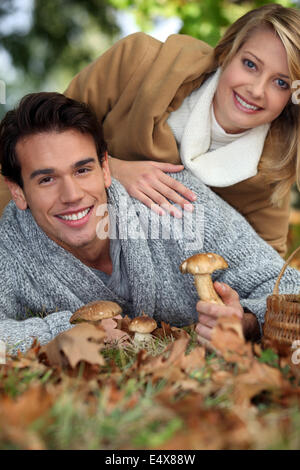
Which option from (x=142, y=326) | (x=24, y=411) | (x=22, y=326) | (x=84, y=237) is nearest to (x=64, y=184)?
(x=84, y=237)

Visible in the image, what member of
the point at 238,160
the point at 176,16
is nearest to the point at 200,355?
the point at 238,160

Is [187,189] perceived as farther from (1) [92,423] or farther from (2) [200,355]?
(1) [92,423]

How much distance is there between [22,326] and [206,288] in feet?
2.81

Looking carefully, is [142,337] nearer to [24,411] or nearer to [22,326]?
[22,326]

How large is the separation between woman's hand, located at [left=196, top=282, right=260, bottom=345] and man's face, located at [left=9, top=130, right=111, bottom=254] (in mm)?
814

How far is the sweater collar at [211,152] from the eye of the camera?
2992 mm

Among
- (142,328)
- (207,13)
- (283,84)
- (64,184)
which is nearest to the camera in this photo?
(142,328)

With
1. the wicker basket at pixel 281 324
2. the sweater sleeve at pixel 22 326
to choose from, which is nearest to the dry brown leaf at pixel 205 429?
the wicker basket at pixel 281 324

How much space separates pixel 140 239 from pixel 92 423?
4.95 ft

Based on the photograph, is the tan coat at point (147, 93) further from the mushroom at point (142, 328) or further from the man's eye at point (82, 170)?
the mushroom at point (142, 328)

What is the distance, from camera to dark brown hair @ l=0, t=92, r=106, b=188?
2572 millimetres

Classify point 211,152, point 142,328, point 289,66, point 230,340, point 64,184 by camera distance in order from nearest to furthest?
point 230,340 → point 142,328 → point 64,184 → point 289,66 → point 211,152

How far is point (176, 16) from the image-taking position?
605cm

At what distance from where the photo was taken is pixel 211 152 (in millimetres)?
3094
